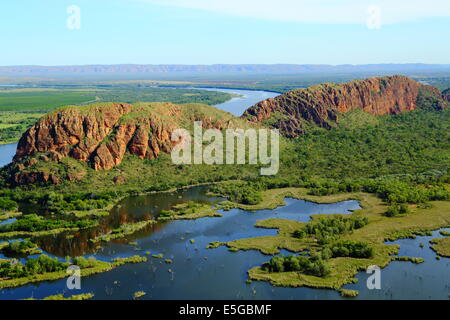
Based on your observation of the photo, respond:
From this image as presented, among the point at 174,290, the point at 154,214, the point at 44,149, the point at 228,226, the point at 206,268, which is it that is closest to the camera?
the point at 174,290

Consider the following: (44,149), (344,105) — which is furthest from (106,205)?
(344,105)

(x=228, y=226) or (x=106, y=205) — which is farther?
(x=106, y=205)

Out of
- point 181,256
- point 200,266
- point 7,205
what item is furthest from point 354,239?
point 7,205

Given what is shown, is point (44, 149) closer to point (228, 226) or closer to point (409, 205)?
point (228, 226)

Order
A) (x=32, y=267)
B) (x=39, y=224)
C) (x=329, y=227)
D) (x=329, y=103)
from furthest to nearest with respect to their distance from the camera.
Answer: (x=329, y=103) < (x=39, y=224) < (x=329, y=227) < (x=32, y=267)

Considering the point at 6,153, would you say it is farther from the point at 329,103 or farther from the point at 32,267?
the point at 329,103

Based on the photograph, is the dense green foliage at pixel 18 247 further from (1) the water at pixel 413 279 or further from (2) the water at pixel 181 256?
(1) the water at pixel 413 279
